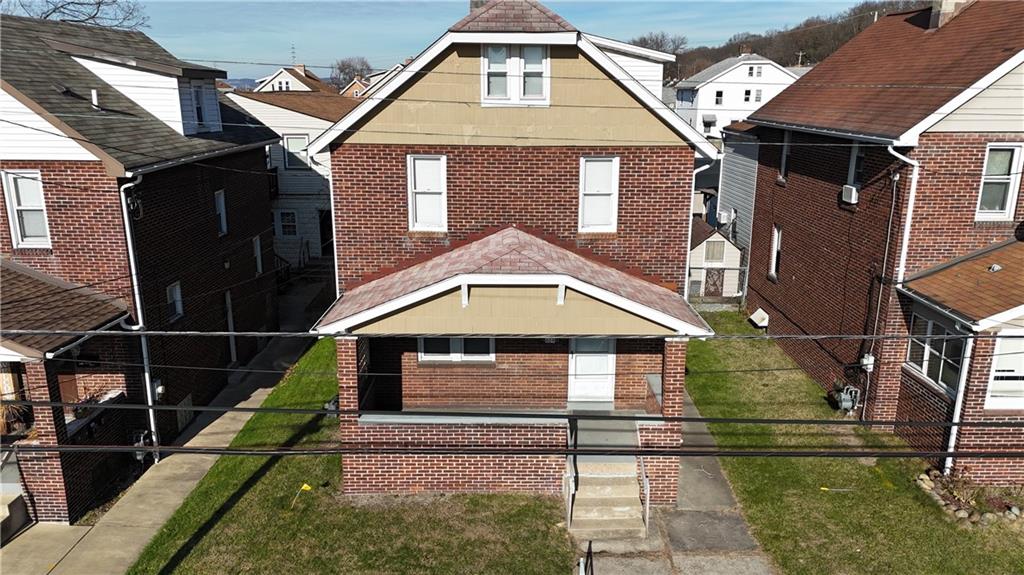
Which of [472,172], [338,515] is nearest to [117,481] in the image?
[338,515]

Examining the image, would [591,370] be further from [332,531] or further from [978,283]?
[978,283]

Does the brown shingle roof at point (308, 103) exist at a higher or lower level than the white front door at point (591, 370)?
higher

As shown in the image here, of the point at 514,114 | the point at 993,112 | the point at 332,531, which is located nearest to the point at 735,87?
the point at 993,112

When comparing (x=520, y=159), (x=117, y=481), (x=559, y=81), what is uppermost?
(x=559, y=81)

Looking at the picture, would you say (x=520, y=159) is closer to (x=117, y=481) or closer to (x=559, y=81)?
(x=559, y=81)

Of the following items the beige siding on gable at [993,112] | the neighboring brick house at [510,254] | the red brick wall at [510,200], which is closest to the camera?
the neighboring brick house at [510,254]

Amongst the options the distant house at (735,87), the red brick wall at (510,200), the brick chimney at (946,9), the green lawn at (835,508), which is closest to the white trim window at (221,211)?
the red brick wall at (510,200)

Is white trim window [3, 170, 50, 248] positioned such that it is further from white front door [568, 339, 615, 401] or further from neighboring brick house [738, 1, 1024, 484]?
neighboring brick house [738, 1, 1024, 484]

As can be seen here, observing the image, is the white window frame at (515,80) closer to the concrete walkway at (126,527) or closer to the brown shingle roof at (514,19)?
the brown shingle roof at (514,19)
